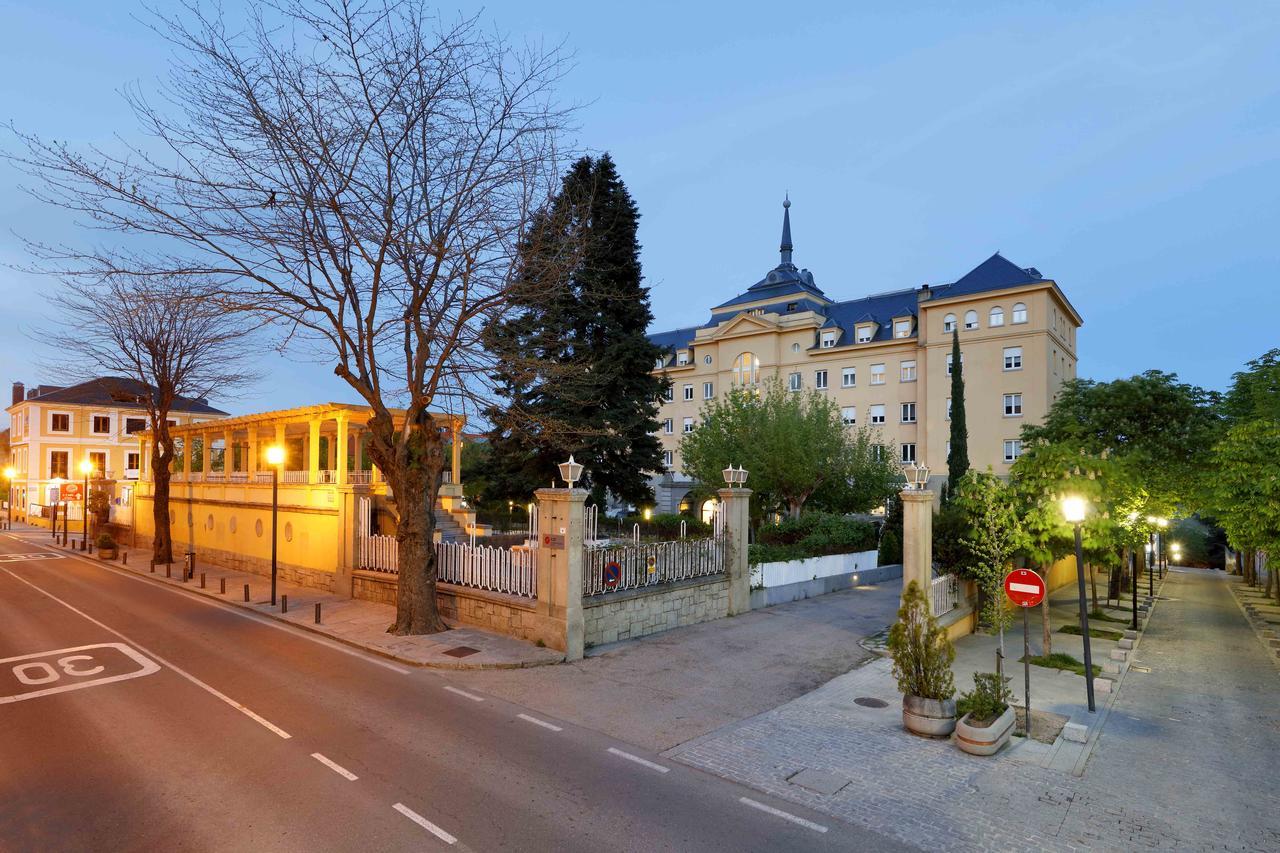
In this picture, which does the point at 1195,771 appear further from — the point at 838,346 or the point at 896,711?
the point at 838,346

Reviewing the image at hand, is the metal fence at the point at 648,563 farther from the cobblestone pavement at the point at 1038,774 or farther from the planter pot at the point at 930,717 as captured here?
the planter pot at the point at 930,717

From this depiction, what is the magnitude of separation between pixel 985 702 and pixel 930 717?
80 cm

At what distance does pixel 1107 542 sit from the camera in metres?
14.3

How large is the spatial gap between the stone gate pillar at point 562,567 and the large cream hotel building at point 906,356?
23579mm

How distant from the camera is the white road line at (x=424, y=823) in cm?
612

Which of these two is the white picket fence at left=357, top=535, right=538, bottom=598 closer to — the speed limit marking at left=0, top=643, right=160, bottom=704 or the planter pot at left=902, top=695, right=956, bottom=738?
the speed limit marking at left=0, top=643, right=160, bottom=704

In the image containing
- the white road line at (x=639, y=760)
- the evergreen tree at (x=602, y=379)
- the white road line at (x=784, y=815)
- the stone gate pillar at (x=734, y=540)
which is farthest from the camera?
the evergreen tree at (x=602, y=379)

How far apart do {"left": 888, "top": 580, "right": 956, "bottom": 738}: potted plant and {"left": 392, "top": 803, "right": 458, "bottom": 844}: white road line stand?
20.3 ft

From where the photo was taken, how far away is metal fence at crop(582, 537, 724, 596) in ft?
45.2

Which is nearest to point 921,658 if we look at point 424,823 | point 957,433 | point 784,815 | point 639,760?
point 784,815

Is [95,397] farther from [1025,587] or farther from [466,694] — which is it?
[1025,587]

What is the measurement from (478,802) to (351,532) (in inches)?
528

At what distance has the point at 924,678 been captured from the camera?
930 centimetres

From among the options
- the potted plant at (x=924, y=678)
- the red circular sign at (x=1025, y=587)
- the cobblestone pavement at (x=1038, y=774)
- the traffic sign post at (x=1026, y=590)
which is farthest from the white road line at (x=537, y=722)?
the red circular sign at (x=1025, y=587)
